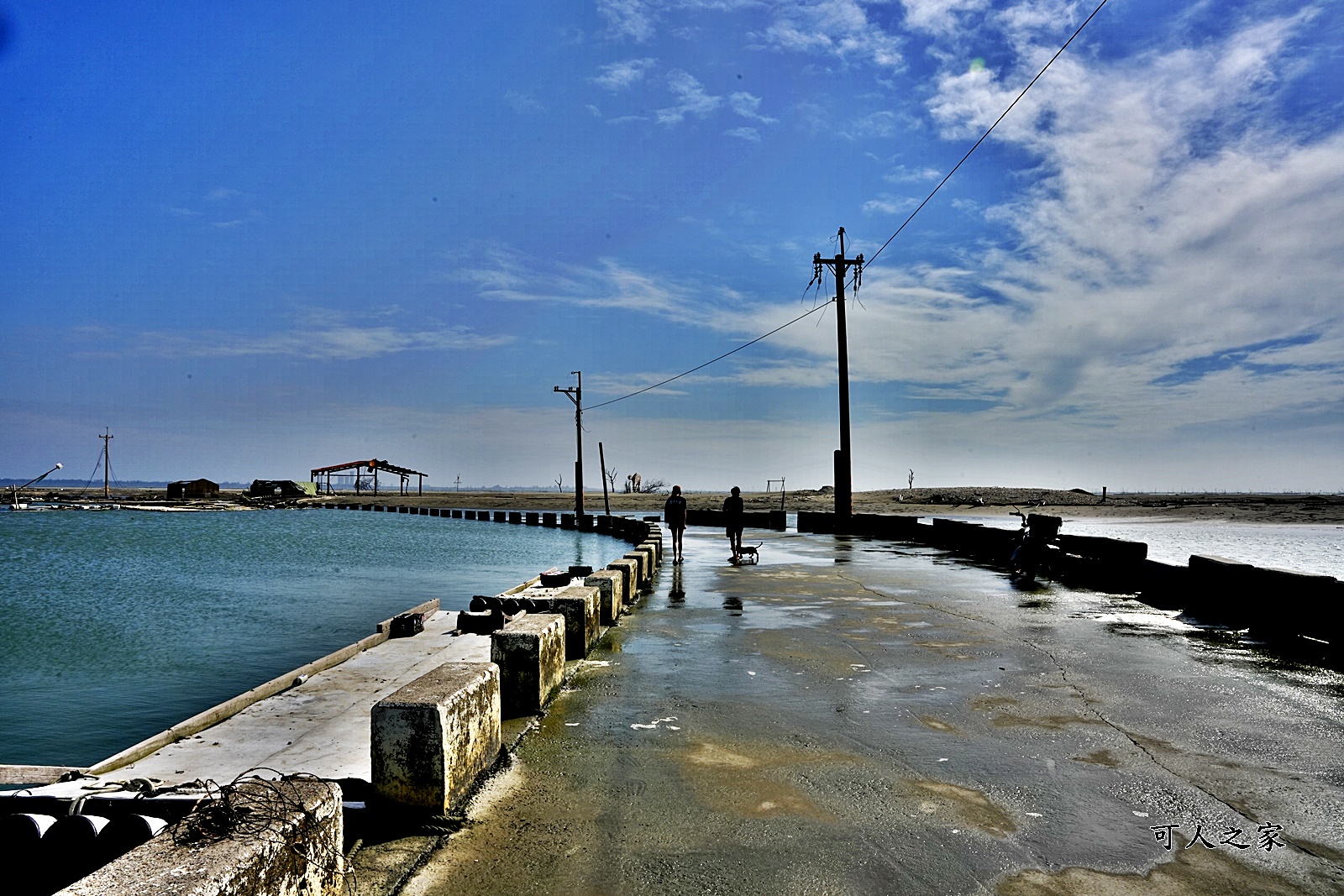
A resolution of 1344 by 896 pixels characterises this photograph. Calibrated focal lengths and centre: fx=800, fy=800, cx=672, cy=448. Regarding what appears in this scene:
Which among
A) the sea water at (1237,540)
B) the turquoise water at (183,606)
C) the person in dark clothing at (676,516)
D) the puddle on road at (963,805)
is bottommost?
the turquoise water at (183,606)

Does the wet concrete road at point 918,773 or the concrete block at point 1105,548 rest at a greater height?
the concrete block at point 1105,548

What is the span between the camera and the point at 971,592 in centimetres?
1288

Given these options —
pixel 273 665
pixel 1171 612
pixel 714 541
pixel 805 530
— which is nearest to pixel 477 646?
pixel 273 665

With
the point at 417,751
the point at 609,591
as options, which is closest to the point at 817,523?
the point at 609,591

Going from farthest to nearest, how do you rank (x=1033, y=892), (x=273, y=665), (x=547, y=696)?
(x=273, y=665)
(x=547, y=696)
(x=1033, y=892)

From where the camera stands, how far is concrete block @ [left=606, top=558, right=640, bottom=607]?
11.8 m

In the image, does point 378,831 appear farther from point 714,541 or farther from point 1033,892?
point 714,541

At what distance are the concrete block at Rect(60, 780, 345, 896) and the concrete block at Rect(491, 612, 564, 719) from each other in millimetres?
2885

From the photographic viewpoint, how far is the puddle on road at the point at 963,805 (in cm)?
406

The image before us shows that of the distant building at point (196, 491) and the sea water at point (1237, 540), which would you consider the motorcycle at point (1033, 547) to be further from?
the distant building at point (196, 491)

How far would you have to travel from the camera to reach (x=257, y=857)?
2.62 m

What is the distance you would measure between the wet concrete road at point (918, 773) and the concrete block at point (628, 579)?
249 centimetres

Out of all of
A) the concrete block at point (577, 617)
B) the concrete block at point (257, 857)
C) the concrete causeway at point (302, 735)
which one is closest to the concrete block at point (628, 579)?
the concrete causeway at point (302, 735)

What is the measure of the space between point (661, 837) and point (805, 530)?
89.0ft
